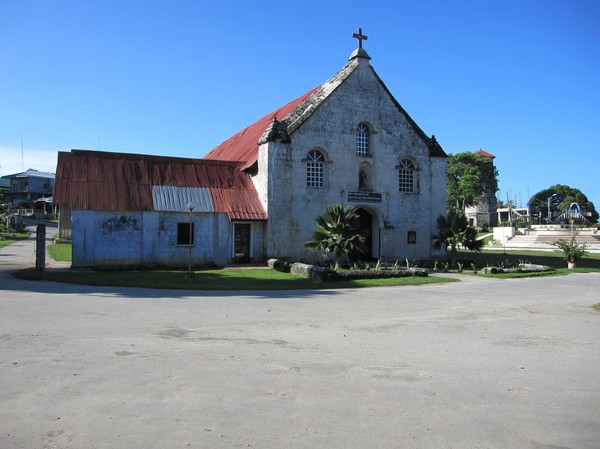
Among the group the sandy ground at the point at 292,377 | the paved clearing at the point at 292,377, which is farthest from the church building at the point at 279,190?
the paved clearing at the point at 292,377

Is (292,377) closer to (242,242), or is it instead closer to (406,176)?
(242,242)

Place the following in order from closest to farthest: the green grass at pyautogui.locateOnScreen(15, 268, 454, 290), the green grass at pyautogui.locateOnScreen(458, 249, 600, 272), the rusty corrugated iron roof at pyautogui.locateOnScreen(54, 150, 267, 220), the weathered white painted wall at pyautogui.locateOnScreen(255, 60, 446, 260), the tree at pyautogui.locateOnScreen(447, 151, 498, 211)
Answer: the green grass at pyautogui.locateOnScreen(15, 268, 454, 290) < the rusty corrugated iron roof at pyautogui.locateOnScreen(54, 150, 267, 220) < the weathered white painted wall at pyautogui.locateOnScreen(255, 60, 446, 260) < the green grass at pyautogui.locateOnScreen(458, 249, 600, 272) < the tree at pyautogui.locateOnScreen(447, 151, 498, 211)

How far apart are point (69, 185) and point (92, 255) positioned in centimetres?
365

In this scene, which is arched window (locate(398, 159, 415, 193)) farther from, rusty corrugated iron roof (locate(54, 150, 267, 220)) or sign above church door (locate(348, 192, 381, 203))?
rusty corrugated iron roof (locate(54, 150, 267, 220))

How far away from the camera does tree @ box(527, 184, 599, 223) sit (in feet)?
306

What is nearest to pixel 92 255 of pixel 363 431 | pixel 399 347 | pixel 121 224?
pixel 121 224

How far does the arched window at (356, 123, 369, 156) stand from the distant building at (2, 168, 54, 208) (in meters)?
95.4

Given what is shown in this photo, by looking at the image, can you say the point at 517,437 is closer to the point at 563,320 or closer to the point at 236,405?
the point at 236,405

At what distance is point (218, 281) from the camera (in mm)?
18562

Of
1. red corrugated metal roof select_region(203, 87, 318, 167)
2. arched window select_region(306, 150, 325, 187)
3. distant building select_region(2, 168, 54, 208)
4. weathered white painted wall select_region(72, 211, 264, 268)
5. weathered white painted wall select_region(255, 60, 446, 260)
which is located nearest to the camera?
weathered white painted wall select_region(72, 211, 264, 268)

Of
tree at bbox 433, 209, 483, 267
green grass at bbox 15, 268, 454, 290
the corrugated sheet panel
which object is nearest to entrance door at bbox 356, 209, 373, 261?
tree at bbox 433, 209, 483, 267

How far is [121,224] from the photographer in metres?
24.2

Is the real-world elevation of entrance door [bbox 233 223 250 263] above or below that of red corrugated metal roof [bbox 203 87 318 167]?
below

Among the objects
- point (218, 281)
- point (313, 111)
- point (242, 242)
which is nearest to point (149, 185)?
point (242, 242)
